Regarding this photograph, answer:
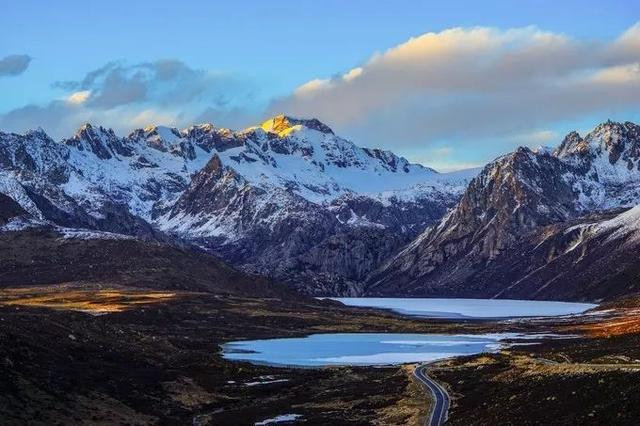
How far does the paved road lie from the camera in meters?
88.1

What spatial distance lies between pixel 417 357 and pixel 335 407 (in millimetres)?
74428

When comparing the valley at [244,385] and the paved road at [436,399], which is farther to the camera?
the paved road at [436,399]

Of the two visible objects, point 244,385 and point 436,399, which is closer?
point 436,399

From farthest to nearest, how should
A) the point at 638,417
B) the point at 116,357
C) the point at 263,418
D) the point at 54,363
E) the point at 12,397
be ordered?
the point at 116,357, the point at 54,363, the point at 263,418, the point at 12,397, the point at 638,417

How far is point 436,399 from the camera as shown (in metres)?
105

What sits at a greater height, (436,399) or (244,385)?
(436,399)

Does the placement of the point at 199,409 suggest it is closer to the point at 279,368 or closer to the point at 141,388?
the point at 141,388

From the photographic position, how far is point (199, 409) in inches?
4269

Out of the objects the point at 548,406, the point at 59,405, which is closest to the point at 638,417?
the point at 548,406

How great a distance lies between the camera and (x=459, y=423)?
265 feet

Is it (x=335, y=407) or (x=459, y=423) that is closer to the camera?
(x=459, y=423)

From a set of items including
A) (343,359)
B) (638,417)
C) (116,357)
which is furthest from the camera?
(343,359)

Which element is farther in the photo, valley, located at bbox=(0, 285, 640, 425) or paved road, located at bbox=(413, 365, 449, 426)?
→ paved road, located at bbox=(413, 365, 449, 426)

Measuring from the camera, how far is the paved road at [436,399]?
88.1m
